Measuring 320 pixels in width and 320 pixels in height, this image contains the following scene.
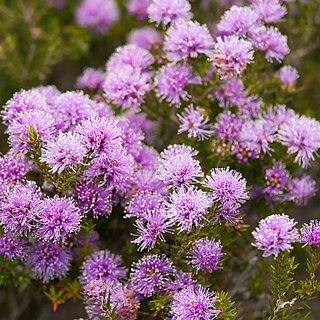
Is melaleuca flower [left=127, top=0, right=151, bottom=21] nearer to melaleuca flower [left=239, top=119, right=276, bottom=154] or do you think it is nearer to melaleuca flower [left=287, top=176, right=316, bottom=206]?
melaleuca flower [left=239, top=119, right=276, bottom=154]

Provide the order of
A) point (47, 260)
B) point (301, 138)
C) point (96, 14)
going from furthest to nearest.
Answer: point (96, 14) → point (301, 138) → point (47, 260)

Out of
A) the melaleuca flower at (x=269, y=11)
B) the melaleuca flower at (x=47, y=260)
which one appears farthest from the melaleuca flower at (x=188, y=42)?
the melaleuca flower at (x=47, y=260)

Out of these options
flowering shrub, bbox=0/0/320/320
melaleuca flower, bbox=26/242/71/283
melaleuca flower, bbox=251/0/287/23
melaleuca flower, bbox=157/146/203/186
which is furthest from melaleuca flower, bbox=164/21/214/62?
melaleuca flower, bbox=26/242/71/283

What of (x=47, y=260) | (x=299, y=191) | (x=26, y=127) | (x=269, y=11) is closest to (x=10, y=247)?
(x=47, y=260)

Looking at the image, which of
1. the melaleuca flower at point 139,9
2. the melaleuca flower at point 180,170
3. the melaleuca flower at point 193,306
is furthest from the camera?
the melaleuca flower at point 139,9

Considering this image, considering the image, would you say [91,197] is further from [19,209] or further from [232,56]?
[232,56]

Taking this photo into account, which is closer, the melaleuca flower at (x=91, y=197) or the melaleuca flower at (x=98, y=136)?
the melaleuca flower at (x=98, y=136)

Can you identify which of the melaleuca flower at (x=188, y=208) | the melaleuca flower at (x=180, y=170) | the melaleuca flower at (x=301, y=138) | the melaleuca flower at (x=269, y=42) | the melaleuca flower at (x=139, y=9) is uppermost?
the melaleuca flower at (x=139, y=9)

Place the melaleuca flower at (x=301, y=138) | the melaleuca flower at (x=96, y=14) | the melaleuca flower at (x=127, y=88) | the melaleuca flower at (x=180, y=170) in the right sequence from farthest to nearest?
the melaleuca flower at (x=96, y=14), the melaleuca flower at (x=127, y=88), the melaleuca flower at (x=301, y=138), the melaleuca flower at (x=180, y=170)

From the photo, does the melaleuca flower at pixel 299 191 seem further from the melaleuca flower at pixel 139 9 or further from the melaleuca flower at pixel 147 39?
the melaleuca flower at pixel 139 9
